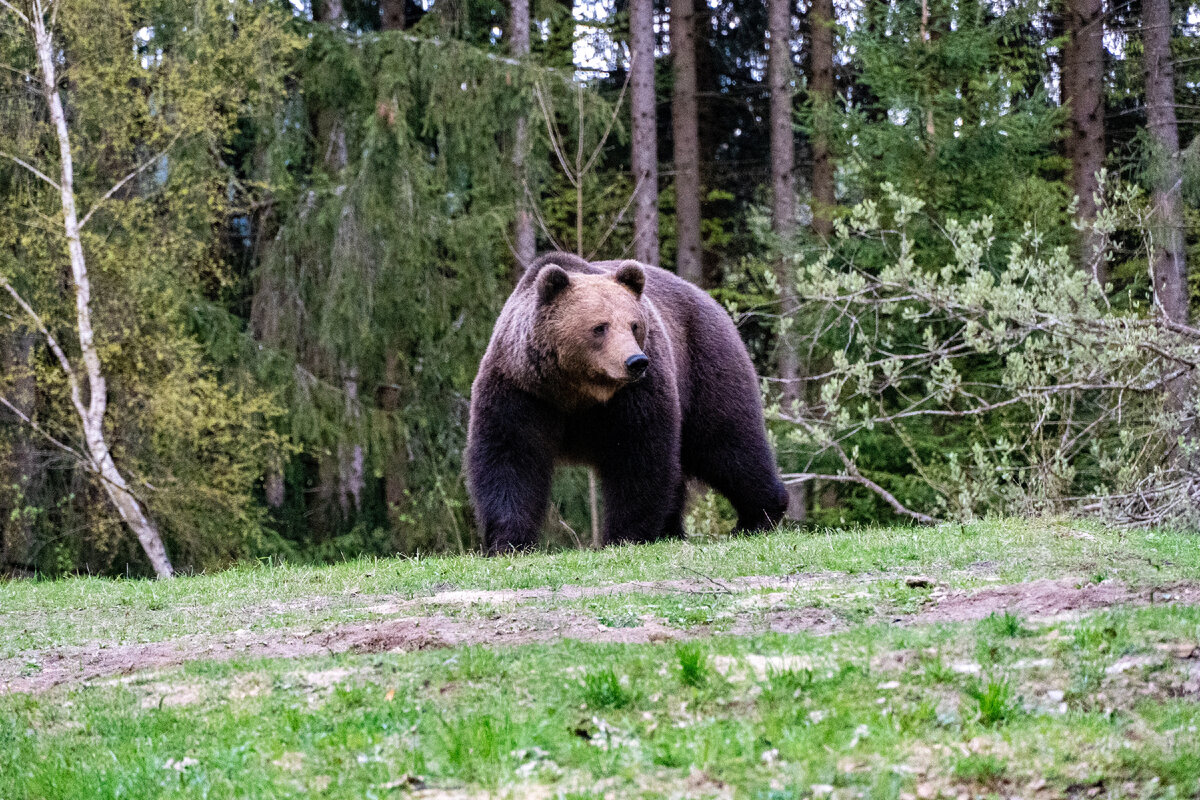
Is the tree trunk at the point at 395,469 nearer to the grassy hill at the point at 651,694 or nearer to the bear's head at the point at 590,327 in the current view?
the bear's head at the point at 590,327

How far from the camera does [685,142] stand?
23.0m

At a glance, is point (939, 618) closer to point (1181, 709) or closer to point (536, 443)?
point (1181, 709)

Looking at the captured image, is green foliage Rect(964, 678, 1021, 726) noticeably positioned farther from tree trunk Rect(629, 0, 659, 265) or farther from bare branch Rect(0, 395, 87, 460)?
tree trunk Rect(629, 0, 659, 265)

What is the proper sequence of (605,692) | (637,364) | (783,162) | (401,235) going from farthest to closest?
(783,162), (401,235), (637,364), (605,692)

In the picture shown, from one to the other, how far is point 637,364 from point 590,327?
27.1 inches

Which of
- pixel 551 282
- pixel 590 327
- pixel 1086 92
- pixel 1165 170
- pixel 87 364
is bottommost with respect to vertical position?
pixel 87 364

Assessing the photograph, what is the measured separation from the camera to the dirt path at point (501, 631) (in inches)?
231

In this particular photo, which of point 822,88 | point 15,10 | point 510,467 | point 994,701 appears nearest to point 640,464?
point 510,467

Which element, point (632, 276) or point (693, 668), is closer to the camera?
point (693, 668)

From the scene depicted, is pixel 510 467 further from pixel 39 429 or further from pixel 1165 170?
pixel 1165 170

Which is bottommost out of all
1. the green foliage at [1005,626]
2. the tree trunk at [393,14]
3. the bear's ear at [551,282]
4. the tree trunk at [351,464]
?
the tree trunk at [351,464]

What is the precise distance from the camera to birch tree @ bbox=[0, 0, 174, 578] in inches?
663

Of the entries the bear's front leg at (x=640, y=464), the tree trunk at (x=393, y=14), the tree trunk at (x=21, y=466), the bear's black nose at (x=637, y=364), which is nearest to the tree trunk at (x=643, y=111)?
the tree trunk at (x=393, y=14)

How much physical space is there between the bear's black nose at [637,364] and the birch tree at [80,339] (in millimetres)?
9375
